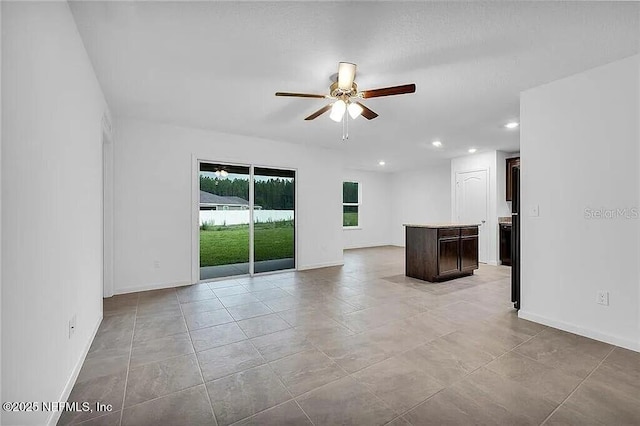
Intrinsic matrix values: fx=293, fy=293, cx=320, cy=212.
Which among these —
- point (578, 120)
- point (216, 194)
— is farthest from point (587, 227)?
point (216, 194)

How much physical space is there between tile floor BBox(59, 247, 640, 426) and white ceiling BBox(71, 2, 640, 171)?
2.46 meters

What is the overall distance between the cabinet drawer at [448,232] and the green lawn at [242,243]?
8.81 feet

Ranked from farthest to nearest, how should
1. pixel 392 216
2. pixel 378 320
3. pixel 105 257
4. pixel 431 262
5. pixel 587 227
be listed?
1. pixel 392 216
2. pixel 431 262
3. pixel 105 257
4. pixel 378 320
5. pixel 587 227

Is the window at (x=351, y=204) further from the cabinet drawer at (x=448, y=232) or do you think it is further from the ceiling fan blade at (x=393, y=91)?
the ceiling fan blade at (x=393, y=91)

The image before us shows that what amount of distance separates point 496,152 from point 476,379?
551cm

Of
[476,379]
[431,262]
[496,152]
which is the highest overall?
[496,152]

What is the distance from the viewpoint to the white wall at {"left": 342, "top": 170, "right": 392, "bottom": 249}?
30.0 feet

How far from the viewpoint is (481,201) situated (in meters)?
6.56

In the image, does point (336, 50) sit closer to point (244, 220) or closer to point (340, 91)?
point (340, 91)

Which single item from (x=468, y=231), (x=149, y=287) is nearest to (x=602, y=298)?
(x=468, y=231)

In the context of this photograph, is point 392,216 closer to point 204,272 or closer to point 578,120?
point 204,272
